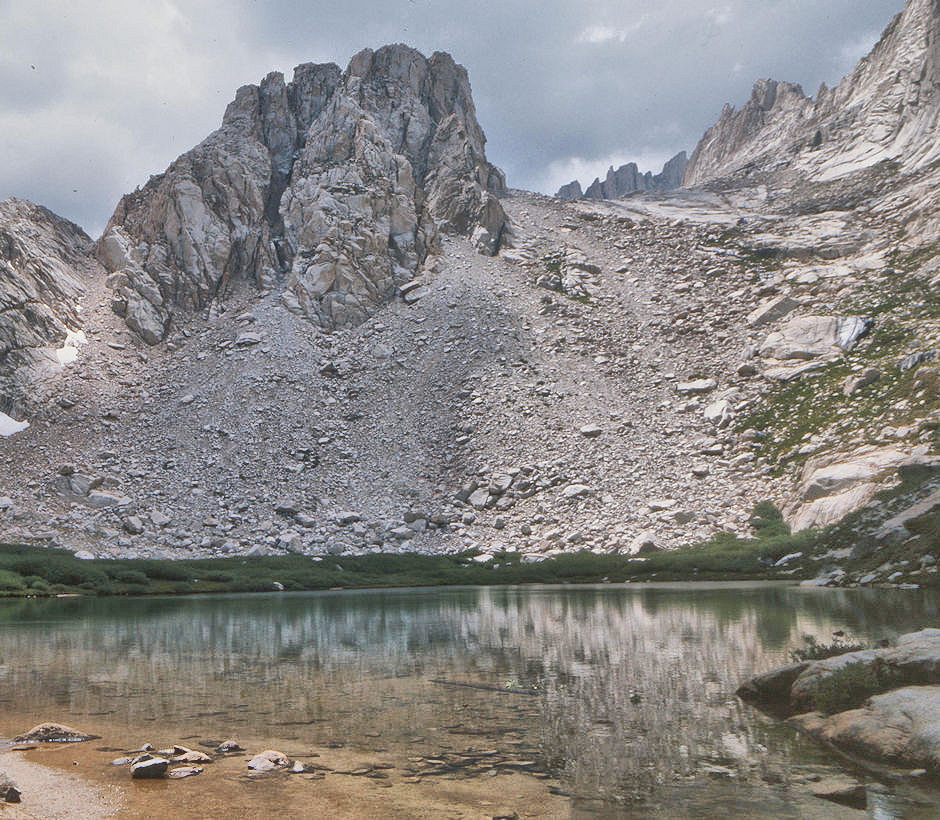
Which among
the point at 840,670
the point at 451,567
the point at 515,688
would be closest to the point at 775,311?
the point at 451,567

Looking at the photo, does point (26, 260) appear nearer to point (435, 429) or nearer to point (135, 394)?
point (135, 394)

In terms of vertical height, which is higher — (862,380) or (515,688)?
(862,380)

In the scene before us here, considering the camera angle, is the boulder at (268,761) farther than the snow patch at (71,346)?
No

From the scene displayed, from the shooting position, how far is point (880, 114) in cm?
9944

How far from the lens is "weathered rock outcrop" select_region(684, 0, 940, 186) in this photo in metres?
89.4

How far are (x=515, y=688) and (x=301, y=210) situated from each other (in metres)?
92.2

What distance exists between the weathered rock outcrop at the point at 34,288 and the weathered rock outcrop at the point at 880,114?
106 metres

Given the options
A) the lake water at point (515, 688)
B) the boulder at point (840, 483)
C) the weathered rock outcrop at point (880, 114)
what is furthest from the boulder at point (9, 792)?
the weathered rock outcrop at point (880, 114)

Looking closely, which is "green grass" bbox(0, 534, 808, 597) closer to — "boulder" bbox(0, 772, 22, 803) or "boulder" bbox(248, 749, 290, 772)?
"boulder" bbox(248, 749, 290, 772)

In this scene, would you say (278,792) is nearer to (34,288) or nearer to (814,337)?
(814,337)

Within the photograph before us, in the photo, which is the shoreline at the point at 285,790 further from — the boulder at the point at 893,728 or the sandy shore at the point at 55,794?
the boulder at the point at 893,728

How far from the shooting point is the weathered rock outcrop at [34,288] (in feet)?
240

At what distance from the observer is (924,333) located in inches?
2303

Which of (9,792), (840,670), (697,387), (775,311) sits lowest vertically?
(9,792)
